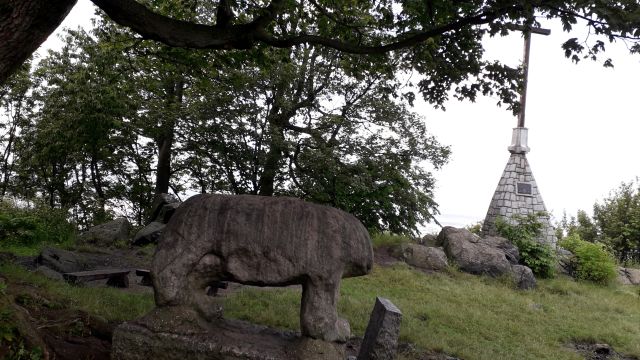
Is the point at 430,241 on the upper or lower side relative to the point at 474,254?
upper

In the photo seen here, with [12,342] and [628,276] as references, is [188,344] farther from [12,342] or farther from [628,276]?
[628,276]

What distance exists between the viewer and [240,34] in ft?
21.5

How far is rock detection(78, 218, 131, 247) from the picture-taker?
539 inches

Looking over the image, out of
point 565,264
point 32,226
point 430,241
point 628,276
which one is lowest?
point 32,226

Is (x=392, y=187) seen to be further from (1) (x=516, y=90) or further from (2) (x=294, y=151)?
(1) (x=516, y=90)

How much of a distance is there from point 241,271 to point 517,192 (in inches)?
647

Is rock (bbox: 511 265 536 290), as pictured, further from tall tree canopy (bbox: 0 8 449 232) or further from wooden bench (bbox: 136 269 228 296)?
wooden bench (bbox: 136 269 228 296)

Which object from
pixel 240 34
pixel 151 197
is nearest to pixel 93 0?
pixel 240 34

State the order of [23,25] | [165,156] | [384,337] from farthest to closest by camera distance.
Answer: [165,156]
[384,337]
[23,25]

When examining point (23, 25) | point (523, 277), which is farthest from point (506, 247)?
point (23, 25)

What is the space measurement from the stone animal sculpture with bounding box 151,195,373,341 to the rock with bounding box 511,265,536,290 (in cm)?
1061

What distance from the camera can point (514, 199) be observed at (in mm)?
19156

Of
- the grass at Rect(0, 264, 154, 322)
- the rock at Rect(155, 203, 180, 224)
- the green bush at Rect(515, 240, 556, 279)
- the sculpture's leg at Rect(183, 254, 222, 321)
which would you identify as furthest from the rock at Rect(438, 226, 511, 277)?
the sculpture's leg at Rect(183, 254, 222, 321)

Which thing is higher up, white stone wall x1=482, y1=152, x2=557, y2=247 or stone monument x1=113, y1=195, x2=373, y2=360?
white stone wall x1=482, y1=152, x2=557, y2=247
